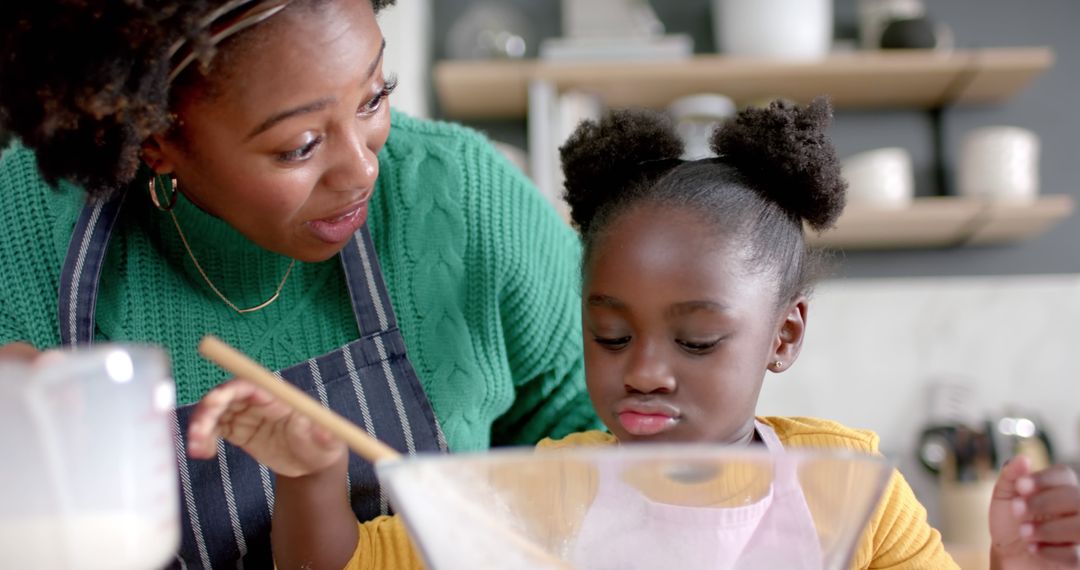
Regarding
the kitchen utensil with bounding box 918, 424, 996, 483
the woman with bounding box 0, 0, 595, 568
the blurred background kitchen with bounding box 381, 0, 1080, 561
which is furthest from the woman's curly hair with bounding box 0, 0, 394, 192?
the kitchen utensil with bounding box 918, 424, 996, 483

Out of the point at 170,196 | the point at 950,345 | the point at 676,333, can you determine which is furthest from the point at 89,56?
the point at 950,345

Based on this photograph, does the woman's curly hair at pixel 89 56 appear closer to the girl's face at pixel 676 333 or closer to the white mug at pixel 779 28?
the girl's face at pixel 676 333

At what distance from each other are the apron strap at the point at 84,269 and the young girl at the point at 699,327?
37cm

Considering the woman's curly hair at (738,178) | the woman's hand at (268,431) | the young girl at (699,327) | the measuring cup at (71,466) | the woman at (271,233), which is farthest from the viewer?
the woman's curly hair at (738,178)

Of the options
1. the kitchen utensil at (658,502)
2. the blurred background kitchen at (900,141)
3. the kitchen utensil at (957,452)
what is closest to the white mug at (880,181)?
the blurred background kitchen at (900,141)

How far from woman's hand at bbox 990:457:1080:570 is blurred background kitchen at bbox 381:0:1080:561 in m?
1.84

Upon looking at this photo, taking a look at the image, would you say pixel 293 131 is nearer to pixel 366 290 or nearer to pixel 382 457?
pixel 366 290

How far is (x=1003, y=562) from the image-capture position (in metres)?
0.77

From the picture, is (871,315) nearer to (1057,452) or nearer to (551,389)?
(1057,452)

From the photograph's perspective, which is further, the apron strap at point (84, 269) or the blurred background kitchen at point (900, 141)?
the blurred background kitchen at point (900, 141)

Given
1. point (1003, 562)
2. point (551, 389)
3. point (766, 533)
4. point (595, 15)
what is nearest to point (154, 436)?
point (766, 533)

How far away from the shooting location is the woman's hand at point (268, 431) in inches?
26.3

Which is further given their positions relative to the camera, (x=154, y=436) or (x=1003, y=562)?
(x=1003, y=562)

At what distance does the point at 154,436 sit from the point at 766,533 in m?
0.34
